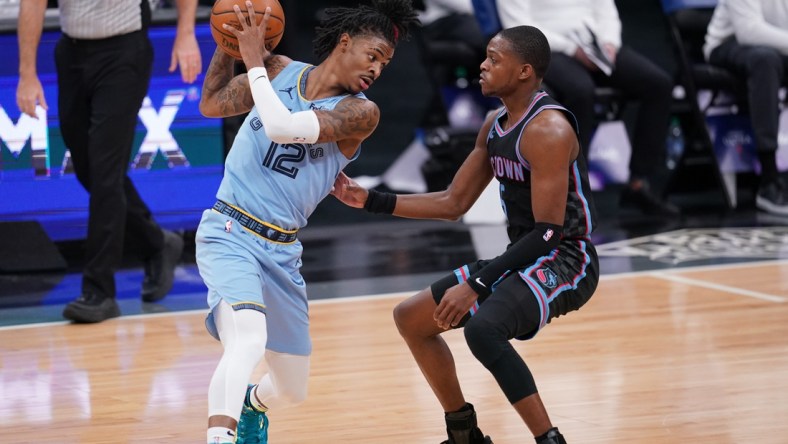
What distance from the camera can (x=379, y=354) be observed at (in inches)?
206

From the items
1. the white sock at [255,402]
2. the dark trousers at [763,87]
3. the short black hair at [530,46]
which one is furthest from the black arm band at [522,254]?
the dark trousers at [763,87]

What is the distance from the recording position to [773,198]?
26.9 feet

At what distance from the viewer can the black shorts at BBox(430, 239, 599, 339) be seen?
370 centimetres

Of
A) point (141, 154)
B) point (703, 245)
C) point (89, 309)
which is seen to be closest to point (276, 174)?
point (89, 309)

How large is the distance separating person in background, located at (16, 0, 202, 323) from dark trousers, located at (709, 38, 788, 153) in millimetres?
3891

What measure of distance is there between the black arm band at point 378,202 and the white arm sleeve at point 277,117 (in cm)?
49

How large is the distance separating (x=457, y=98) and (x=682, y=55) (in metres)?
1.52

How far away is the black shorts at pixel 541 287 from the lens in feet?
12.1

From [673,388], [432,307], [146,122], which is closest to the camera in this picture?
[432,307]

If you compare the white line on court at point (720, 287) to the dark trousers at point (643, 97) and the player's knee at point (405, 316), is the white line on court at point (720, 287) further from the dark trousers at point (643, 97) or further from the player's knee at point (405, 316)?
the player's knee at point (405, 316)

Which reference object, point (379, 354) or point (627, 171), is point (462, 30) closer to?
point (627, 171)

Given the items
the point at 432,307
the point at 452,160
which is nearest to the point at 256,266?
the point at 432,307

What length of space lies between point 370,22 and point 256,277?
838 millimetres

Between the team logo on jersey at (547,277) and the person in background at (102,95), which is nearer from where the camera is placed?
the team logo on jersey at (547,277)
